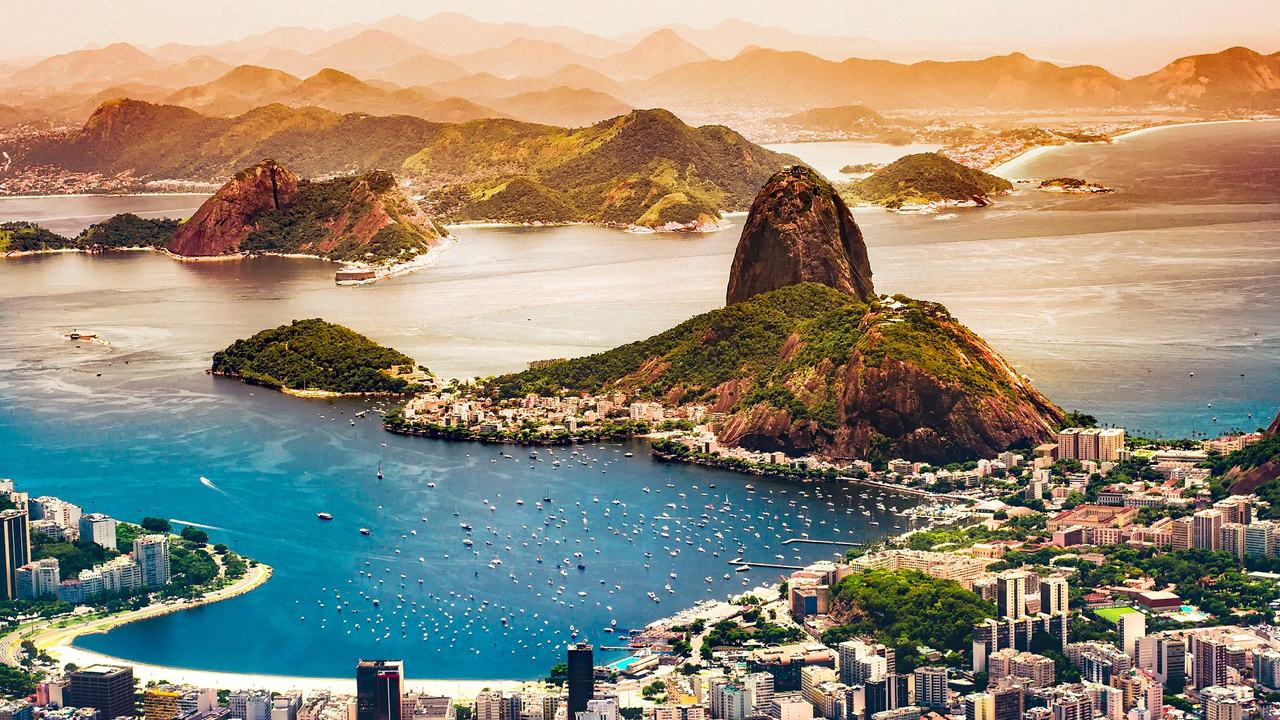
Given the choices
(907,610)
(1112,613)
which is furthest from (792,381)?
(1112,613)

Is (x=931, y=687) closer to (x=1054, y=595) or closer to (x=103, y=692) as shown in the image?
(x=1054, y=595)

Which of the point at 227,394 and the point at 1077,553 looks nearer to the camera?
the point at 1077,553

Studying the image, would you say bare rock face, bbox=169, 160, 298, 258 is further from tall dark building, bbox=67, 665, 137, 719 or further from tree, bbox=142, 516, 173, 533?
tall dark building, bbox=67, 665, 137, 719

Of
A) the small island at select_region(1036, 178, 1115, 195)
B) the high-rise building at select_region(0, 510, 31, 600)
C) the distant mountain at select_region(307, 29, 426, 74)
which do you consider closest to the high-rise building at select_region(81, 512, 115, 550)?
the high-rise building at select_region(0, 510, 31, 600)

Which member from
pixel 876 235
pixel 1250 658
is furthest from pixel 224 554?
pixel 876 235

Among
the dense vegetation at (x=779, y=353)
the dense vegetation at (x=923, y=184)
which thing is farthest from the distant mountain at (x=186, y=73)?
the dense vegetation at (x=779, y=353)

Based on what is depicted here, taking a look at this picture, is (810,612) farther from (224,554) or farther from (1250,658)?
(224,554)
